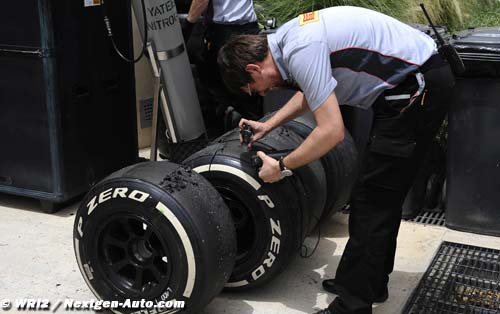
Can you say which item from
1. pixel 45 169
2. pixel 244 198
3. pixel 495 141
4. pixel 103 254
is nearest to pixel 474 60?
pixel 495 141

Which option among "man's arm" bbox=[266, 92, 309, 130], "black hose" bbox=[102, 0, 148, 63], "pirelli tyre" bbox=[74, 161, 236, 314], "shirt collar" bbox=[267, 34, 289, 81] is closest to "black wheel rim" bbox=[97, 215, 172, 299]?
"pirelli tyre" bbox=[74, 161, 236, 314]

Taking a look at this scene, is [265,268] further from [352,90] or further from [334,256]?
[352,90]

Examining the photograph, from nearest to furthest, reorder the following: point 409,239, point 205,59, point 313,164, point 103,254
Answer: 1. point 103,254
2. point 313,164
3. point 409,239
4. point 205,59

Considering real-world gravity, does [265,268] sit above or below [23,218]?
above

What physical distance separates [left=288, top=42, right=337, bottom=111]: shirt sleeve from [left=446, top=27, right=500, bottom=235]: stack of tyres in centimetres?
185

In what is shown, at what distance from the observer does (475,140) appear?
473 cm

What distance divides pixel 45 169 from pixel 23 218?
39 centimetres

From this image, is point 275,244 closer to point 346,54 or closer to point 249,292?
point 249,292

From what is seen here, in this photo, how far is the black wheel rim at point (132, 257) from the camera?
355cm

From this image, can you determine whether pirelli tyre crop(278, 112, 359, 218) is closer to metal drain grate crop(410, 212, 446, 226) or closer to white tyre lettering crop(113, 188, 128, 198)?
metal drain grate crop(410, 212, 446, 226)

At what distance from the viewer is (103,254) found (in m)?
3.63

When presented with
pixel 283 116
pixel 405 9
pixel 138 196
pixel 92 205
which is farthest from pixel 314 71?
pixel 405 9

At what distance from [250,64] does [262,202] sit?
2.72 ft

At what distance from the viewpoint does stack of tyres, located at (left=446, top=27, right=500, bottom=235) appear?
4.63 m
